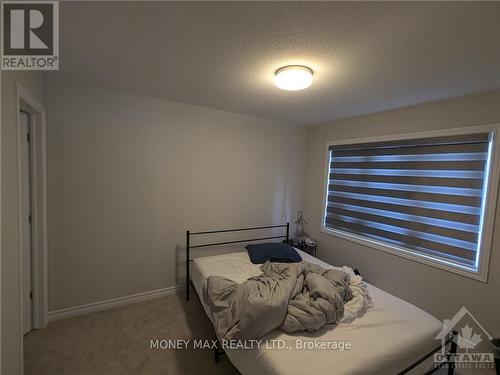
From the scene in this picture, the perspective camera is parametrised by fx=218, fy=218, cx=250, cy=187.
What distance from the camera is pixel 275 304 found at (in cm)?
142

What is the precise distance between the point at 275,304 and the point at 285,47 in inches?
67.3

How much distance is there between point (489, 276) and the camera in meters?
1.97

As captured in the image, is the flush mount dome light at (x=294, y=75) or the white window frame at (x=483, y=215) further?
the white window frame at (x=483, y=215)

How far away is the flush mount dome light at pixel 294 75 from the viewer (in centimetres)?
170

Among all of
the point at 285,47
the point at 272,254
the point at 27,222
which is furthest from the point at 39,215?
the point at 285,47

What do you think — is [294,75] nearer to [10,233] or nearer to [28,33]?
[28,33]

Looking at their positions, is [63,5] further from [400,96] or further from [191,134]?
[400,96]

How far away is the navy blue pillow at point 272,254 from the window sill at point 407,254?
2.98ft


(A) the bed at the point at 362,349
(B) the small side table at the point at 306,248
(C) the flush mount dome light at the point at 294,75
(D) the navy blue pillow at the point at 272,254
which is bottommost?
(B) the small side table at the point at 306,248

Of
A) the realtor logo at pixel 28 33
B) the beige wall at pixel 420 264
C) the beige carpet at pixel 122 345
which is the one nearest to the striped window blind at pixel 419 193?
the beige wall at pixel 420 264

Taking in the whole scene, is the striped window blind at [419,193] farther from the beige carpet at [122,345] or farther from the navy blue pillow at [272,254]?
the beige carpet at [122,345]

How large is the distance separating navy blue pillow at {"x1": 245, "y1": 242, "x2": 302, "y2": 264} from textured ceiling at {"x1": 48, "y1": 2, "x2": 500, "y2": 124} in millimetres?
1841

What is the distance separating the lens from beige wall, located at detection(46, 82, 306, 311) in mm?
2244

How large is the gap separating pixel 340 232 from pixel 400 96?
1.92 meters
